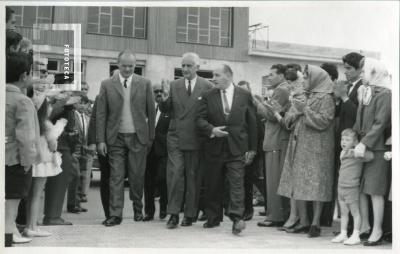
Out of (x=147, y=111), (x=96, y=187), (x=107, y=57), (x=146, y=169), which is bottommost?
(x=96, y=187)

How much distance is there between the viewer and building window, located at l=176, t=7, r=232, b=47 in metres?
5.27

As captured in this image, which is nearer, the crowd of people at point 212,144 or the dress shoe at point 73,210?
the crowd of people at point 212,144

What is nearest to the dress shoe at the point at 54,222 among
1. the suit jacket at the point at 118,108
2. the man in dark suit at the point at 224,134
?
the suit jacket at the point at 118,108

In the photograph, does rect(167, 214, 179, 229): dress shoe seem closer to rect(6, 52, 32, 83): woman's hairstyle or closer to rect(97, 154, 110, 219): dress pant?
rect(97, 154, 110, 219): dress pant

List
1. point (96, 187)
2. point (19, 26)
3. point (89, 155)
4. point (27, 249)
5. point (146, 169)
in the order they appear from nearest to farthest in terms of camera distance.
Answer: point (27, 249)
point (19, 26)
point (146, 169)
point (89, 155)
point (96, 187)

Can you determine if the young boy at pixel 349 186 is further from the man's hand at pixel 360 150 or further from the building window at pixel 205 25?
the building window at pixel 205 25

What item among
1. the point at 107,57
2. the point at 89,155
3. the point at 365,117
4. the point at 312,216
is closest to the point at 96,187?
the point at 89,155

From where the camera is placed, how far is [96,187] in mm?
9141

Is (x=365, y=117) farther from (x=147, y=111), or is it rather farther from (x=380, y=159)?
(x=147, y=111)

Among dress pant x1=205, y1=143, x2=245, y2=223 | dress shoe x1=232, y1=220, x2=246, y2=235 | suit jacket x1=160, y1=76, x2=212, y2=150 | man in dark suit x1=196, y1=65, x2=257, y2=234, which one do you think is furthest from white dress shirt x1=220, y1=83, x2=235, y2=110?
dress shoe x1=232, y1=220, x2=246, y2=235

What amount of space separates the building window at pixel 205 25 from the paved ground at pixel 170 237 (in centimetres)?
171

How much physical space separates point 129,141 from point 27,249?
4.72 ft

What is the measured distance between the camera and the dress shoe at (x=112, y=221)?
548 cm

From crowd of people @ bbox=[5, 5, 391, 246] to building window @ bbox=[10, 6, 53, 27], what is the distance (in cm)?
12
